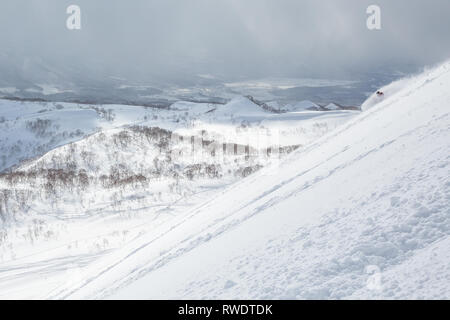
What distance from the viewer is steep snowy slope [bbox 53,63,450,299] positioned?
3689 mm

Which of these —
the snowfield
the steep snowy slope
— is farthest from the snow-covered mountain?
the steep snowy slope

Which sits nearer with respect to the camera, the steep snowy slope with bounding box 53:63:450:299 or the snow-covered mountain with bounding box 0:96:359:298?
the steep snowy slope with bounding box 53:63:450:299

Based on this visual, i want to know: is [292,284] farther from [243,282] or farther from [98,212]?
[98,212]

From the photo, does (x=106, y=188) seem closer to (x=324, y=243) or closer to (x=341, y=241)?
(x=324, y=243)

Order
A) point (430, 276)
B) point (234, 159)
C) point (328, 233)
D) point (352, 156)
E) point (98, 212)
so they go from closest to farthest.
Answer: point (430, 276) < point (328, 233) < point (352, 156) < point (98, 212) < point (234, 159)

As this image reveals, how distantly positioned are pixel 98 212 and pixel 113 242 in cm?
996

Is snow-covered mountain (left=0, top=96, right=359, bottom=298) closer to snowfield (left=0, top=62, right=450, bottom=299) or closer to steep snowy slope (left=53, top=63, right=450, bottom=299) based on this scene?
snowfield (left=0, top=62, right=450, bottom=299)

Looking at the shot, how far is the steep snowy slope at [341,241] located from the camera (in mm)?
3689

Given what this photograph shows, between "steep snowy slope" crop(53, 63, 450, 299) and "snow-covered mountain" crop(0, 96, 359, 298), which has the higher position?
"steep snowy slope" crop(53, 63, 450, 299)

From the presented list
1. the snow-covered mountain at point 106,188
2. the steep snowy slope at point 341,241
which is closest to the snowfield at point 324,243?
the steep snowy slope at point 341,241

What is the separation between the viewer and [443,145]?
5.69 m

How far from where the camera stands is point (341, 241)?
4379 millimetres
